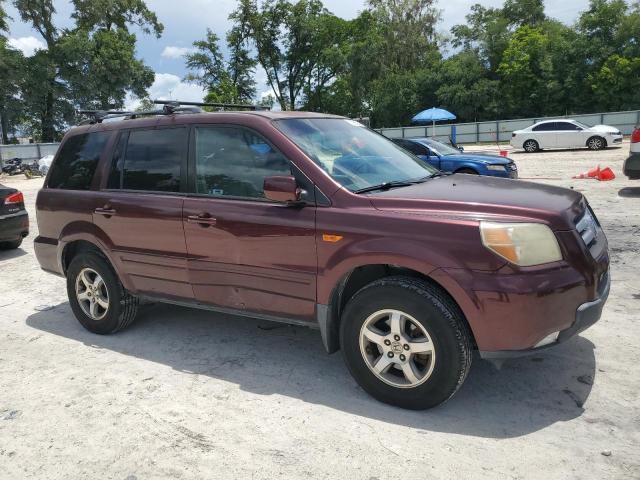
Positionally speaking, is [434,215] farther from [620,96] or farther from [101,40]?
[101,40]

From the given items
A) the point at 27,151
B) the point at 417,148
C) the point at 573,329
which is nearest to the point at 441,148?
the point at 417,148

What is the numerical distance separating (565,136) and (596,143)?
4.43 ft

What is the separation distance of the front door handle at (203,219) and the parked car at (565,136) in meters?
23.1

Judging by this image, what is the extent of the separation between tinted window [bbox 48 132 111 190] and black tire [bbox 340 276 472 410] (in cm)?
283

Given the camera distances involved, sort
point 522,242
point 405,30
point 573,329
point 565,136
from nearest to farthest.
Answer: point 522,242
point 573,329
point 565,136
point 405,30

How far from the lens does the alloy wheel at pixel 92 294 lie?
15.7ft

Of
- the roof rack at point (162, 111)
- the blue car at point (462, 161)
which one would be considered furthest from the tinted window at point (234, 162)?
the blue car at point (462, 161)

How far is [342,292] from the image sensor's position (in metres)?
3.58

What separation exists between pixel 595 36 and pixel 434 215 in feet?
148

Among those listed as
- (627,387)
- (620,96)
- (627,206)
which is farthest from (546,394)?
(620,96)

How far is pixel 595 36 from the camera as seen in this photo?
4059 centimetres

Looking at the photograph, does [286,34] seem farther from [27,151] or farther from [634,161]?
[634,161]

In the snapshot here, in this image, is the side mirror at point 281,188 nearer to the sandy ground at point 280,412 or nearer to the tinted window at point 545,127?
the sandy ground at point 280,412

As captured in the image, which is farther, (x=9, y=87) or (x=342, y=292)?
(x=9, y=87)
